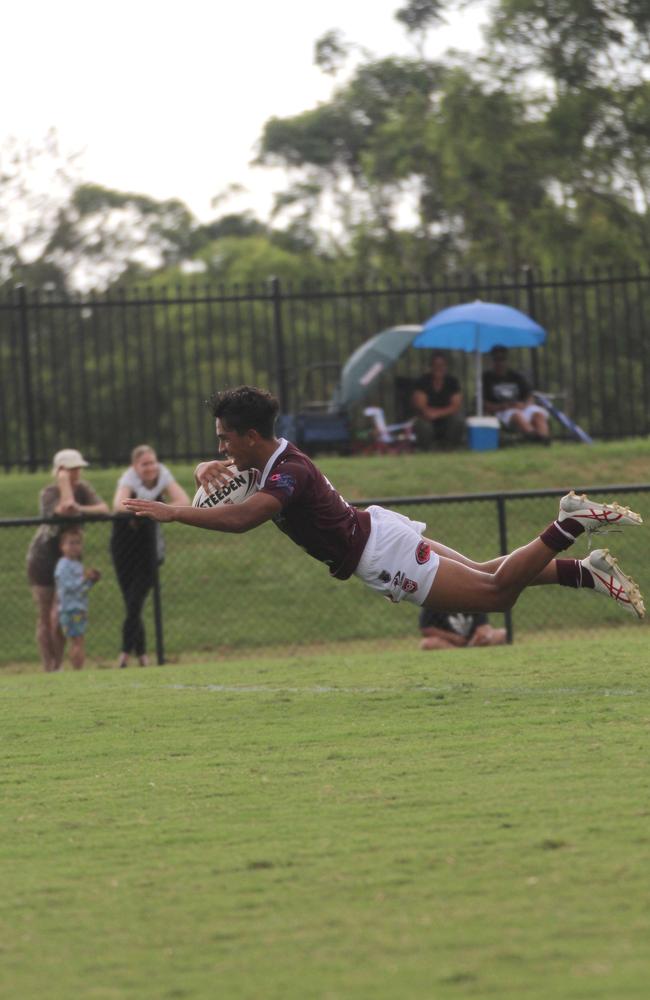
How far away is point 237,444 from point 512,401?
12.6 m

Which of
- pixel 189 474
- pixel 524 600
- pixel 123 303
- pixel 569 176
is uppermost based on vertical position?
pixel 569 176

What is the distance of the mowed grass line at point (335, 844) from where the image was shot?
4.30m

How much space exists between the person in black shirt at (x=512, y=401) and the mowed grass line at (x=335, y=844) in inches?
415

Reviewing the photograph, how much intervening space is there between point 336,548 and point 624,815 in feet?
9.47

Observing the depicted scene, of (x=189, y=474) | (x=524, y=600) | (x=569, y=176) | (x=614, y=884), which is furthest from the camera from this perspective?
(x=569, y=176)

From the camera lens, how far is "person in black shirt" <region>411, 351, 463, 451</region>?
65.2 feet

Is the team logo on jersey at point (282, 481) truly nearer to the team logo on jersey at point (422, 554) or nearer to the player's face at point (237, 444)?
the player's face at point (237, 444)

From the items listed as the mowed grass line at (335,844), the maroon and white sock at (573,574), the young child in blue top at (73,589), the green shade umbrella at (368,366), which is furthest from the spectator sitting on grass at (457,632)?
the green shade umbrella at (368,366)

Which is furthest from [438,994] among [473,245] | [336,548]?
[473,245]

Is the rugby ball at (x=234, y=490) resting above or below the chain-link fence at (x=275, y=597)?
above

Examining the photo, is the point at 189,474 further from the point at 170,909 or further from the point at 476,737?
the point at 170,909

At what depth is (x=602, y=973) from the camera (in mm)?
4090

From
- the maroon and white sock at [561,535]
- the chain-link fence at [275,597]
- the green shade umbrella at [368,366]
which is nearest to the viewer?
the maroon and white sock at [561,535]

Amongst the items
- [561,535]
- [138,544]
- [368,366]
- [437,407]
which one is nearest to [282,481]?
[561,535]
